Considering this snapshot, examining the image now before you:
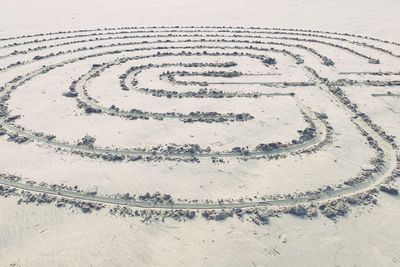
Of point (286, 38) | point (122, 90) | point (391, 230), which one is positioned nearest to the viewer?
point (391, 230)

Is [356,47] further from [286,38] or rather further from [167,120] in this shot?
[167,120]

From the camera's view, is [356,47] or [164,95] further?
[356,47]

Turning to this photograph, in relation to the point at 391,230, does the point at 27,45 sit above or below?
above


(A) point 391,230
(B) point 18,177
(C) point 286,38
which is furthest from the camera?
(C) point 286,38

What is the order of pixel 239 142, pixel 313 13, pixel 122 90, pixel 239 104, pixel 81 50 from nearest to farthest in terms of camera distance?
1. pixel 239 142
2. pixel 239 104
3. pixel 122 90
4. pixel 81 50
5. pixel 313 13

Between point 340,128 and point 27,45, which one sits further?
point 27,45

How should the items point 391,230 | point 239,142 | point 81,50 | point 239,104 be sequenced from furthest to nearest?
1. point 81,50
2. point 239,104
3. point 239,142
4. point 391,230

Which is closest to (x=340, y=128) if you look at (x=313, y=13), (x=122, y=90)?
(x=122, y=90)

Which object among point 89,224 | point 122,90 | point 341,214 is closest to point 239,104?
point 122,90

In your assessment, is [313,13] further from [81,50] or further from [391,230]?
[391,230]
